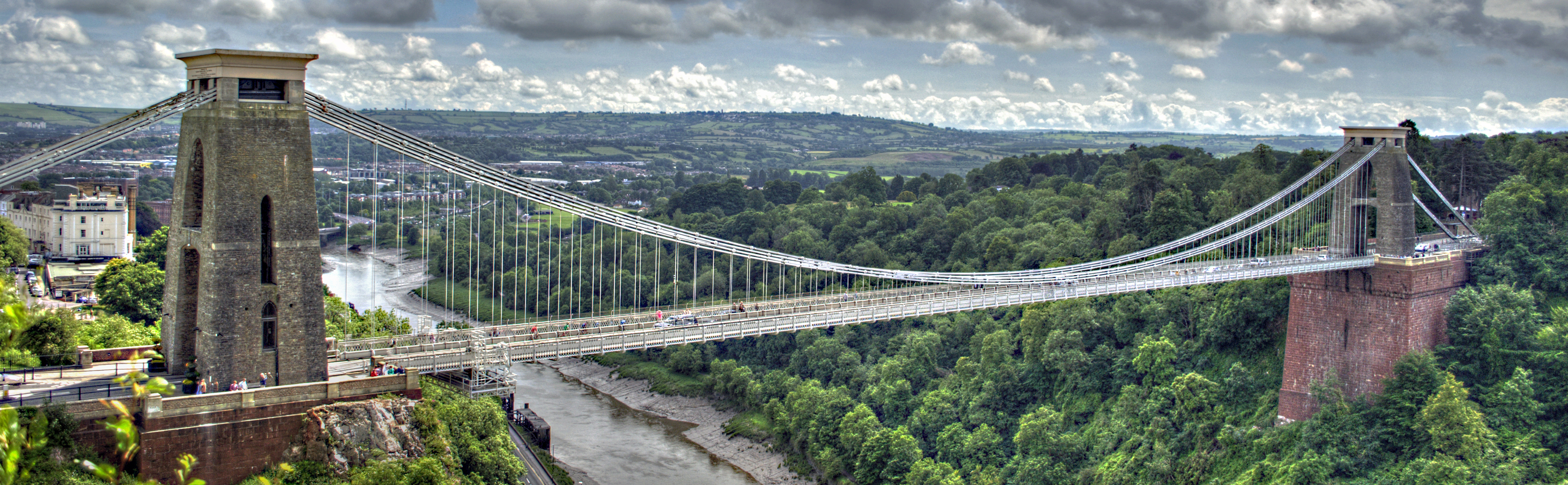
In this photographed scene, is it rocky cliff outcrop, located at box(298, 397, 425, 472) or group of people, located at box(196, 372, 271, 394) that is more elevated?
group of people, located at box(196, 372, 271, 394)

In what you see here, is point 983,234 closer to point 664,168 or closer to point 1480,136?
point 1480,136

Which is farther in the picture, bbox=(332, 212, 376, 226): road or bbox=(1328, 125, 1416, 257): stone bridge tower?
bbox=(332, 212, 376, 226): road

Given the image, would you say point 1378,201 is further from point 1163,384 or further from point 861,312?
point 861,312

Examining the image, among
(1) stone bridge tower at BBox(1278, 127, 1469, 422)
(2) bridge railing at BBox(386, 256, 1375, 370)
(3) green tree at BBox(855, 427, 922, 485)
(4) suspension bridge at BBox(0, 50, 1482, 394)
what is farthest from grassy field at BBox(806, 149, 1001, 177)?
(2) bridge railing at BBox(386, 256, 1375, 370)

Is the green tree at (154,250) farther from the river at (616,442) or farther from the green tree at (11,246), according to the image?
the river at (616,442)

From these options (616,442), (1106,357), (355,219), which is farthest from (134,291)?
(355,219)

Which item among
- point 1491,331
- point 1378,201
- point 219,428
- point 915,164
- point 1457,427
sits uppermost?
point 915,164

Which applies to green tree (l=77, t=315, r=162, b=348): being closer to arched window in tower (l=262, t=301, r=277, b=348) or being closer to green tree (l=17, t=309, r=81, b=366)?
green tree (l=17, t=309, r=81, b=366)

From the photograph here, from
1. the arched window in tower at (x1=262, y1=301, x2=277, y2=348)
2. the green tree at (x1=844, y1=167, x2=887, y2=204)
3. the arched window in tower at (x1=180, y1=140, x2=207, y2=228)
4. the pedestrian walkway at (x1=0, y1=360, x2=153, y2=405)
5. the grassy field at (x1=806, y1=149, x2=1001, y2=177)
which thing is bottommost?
the pedestrian walkway at (x1=0, y1=360, x2=153, y2=405)
